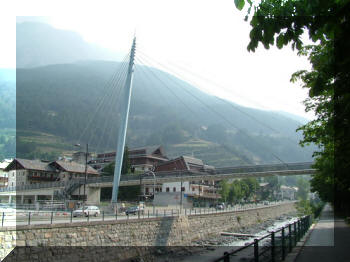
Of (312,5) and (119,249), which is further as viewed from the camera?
(119,249)

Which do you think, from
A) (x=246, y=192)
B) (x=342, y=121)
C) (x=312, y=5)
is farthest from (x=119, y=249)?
(x=246, y=192)

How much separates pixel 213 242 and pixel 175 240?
19.8 feet

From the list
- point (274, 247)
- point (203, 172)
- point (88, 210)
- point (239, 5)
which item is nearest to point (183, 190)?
point (203, 172)

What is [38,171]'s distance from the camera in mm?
87312

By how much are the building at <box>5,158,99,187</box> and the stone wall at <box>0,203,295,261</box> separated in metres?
47.1

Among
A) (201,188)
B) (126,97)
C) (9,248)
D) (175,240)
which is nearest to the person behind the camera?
(9,248)

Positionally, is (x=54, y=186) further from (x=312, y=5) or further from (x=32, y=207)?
(x=312, y=5)

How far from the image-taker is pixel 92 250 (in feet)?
84.1

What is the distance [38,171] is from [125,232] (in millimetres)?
65147

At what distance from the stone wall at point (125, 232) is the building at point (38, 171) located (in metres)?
47.1

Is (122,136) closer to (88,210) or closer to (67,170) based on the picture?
(88,210)

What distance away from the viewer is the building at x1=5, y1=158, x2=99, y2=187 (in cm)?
8362

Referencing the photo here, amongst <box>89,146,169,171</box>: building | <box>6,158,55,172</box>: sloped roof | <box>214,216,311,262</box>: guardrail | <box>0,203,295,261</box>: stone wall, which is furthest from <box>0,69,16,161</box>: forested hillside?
<box>214,216,311,262</box>: guardrail

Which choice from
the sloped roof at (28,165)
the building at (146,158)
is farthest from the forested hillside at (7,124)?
the building at (146,158)
